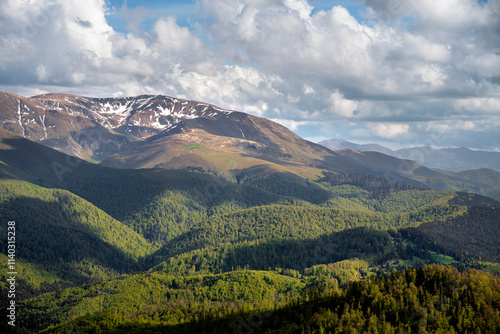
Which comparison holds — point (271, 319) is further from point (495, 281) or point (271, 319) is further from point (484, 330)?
point (495, 281)

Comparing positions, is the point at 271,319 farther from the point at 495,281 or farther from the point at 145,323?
the point at 495,281

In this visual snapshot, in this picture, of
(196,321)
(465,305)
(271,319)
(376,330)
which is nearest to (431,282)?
(465,305)

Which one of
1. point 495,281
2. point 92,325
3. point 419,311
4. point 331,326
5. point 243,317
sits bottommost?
point 92,325

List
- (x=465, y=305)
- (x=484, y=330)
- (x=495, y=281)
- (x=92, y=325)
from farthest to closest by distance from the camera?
(x=92, y=325), (x=495, y=281), (x=465, y=305), (x=484, y=330)

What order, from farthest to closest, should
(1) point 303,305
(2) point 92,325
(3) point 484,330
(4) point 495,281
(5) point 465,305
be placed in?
(2) point 92,325, (1) point 303,305, (4) point 495,281, (5) point 465,305, (3) point 484,330

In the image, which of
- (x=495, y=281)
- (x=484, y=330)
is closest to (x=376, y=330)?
(x=484, y=330)

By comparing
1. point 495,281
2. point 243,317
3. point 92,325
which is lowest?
point 92,325

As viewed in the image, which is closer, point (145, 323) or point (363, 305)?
point (363, 305)

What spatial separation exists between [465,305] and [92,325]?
497 feet

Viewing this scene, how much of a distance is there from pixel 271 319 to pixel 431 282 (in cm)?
6440

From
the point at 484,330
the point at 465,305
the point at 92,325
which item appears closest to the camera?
the point at 484,330

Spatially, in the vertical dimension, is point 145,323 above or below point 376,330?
below

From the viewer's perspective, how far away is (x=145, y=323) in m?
183

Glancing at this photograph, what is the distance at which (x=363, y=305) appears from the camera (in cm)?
15400
